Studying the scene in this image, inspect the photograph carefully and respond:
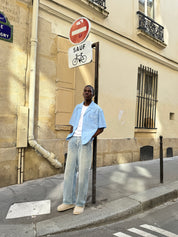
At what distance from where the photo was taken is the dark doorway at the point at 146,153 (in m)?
7.26

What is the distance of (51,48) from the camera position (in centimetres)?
495

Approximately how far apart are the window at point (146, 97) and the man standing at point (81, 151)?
14.6ft

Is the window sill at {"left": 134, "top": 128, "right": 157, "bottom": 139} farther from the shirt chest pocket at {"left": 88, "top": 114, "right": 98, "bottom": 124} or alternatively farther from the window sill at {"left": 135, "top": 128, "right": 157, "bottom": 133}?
the shirt chest pocket at {"left": 88, "top": 114, "right": 98, "bottom": 124}

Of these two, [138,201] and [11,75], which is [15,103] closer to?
[11,75]

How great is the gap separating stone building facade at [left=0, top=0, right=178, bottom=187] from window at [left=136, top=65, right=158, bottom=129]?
1.4 inches

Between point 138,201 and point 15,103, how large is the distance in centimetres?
297

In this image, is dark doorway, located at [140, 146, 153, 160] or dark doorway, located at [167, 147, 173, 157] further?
dark doorway, located at [167, 147, 173, 157]

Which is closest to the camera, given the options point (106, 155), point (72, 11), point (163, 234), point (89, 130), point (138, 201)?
point (163, 234)

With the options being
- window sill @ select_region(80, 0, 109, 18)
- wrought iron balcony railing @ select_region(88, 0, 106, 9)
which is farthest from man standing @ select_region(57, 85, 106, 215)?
wrought iron balcony railing @ select_region(88, 0, 106, 9)

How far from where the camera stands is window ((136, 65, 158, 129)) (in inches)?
292

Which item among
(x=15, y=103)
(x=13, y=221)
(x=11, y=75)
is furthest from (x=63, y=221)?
(x=11, y=75)

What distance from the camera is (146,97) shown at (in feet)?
25.2

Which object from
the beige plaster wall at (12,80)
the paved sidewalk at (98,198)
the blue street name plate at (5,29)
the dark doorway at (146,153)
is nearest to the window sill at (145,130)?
the dark doorway at (146,153)

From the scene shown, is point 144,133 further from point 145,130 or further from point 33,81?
point 33,81
